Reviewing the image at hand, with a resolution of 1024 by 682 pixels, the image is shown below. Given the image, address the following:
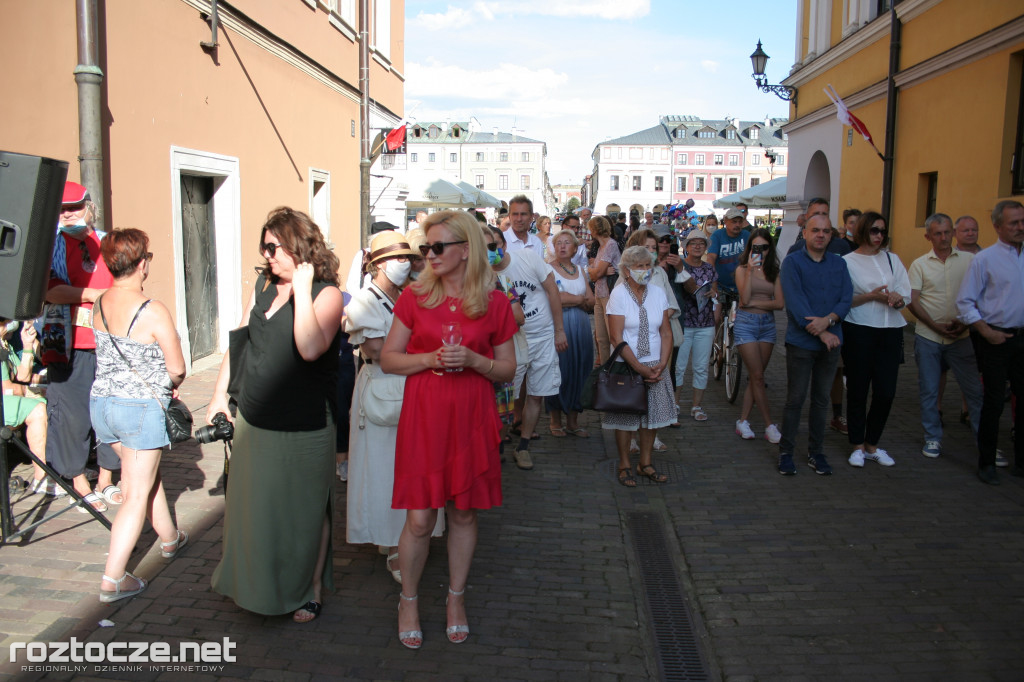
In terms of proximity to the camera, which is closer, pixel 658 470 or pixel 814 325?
pixel 814 325

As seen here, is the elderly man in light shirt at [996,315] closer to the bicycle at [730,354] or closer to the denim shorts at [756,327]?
the denim shorts at [756,327]

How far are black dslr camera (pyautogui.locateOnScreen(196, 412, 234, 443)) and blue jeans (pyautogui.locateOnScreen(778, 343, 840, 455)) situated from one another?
4.36m

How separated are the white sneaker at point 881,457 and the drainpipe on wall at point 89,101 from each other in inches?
274

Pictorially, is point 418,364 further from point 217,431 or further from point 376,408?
point 217,431

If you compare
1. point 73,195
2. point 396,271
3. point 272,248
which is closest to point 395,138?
point 73,195

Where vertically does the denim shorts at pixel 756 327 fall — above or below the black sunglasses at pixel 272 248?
below

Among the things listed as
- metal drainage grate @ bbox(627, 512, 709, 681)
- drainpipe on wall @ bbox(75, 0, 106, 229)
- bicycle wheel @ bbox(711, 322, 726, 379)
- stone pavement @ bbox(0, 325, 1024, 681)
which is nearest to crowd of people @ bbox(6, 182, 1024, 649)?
stone pavement @ bbox(0, 325, 1024, 681)

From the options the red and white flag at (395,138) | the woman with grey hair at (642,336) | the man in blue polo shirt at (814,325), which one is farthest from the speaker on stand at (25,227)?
the red and white flag at (395,138)

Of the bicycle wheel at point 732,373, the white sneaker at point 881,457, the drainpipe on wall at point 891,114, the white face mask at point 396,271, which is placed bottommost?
the white sneaker at point 881,457

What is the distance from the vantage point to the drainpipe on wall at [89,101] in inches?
280

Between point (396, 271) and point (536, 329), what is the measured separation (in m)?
2.40

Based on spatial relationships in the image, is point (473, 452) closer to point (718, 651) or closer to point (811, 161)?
point (718, 651)

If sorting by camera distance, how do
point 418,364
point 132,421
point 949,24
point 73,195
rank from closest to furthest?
1. point 418,364
2. point 132,421
3. point 73,195
4. point 949,24

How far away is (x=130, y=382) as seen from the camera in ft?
13.5
